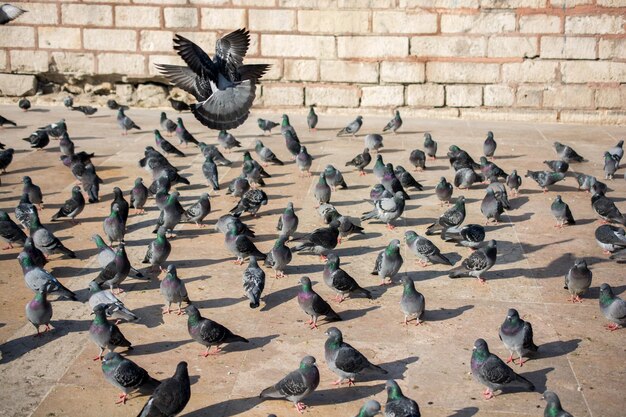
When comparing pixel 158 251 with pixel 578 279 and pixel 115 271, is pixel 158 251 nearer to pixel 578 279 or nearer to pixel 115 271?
pixel 115 271

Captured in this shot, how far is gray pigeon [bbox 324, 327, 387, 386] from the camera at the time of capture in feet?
23.8

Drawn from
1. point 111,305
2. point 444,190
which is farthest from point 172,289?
point 444,190

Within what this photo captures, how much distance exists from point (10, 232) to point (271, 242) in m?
3.29

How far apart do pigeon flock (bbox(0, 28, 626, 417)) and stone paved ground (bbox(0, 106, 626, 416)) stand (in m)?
0.05

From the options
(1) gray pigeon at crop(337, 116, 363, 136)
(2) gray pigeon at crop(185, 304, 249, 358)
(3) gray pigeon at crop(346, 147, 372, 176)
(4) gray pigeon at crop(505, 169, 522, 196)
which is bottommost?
(2) gray pigeon at crop(185, 304, 249, 358)

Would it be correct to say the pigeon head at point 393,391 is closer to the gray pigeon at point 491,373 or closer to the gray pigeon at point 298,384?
the gray pigeon at point 298,384

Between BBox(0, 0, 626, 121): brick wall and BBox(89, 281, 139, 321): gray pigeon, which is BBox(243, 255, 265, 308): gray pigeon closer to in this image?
BBox(89, 281, 139, 321): gray pigeon

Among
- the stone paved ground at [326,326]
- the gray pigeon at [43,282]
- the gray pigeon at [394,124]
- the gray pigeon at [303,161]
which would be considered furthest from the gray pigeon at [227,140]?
the gray pigeon at [43,282]

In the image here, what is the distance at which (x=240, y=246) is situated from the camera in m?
10.0

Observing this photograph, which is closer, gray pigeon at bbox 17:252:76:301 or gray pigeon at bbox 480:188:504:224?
gray pigeon at bbox 17:252:76:301

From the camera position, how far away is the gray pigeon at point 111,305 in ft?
27.3

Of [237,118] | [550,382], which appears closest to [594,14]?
[237,118]

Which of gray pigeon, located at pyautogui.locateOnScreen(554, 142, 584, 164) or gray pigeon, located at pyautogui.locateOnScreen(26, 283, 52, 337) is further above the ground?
gray pigeon, located at pyautogui.locateOnScreen(554, 142, 584, 164)

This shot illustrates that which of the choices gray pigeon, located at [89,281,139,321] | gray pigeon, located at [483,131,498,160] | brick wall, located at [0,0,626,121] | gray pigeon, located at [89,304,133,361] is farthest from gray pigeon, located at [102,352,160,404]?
brick wall, located at [0,0,626,121]
